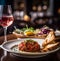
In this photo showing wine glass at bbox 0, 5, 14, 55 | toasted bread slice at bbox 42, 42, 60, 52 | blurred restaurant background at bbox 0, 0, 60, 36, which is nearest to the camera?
toasted bread slice at bbox 42, 42, 60, 52

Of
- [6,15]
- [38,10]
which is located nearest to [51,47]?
[6,15]

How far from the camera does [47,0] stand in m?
5.34

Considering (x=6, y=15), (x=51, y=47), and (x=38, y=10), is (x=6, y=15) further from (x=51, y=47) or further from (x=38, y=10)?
(x=38, y=10)

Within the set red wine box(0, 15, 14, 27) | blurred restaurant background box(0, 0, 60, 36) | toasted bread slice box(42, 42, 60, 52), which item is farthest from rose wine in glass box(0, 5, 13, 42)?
blurred restaurant background box(0, 0, 60, 36)

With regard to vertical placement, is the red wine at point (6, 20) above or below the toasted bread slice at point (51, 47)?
above

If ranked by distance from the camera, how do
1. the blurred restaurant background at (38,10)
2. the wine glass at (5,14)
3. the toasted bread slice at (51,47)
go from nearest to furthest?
the toasted bread slice at (51,47) < the wine glass at (5,14) < the blurred restaurant background at (38,10)

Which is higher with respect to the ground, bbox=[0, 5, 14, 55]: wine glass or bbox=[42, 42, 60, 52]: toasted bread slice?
bbox=[0, 5, 14, 55]: wine glass

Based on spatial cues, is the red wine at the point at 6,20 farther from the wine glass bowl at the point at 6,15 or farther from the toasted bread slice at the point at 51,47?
the toasted bread slice at the point at 51,47

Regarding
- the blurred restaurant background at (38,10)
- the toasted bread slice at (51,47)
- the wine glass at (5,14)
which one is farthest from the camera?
the blurred restaurant background at (38,10)

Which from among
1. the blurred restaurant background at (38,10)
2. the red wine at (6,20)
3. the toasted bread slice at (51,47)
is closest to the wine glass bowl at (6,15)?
the red wine at (6,20)

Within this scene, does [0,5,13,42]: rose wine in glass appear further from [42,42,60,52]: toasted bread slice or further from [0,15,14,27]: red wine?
[42,42,60,52]: toasted bread slice

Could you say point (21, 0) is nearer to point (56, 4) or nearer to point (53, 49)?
point (56, 4)

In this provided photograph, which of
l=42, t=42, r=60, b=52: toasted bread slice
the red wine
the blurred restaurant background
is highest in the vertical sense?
the red wine

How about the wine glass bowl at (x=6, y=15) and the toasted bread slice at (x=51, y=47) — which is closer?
the toasted bread slice at (x=51, y=47)
